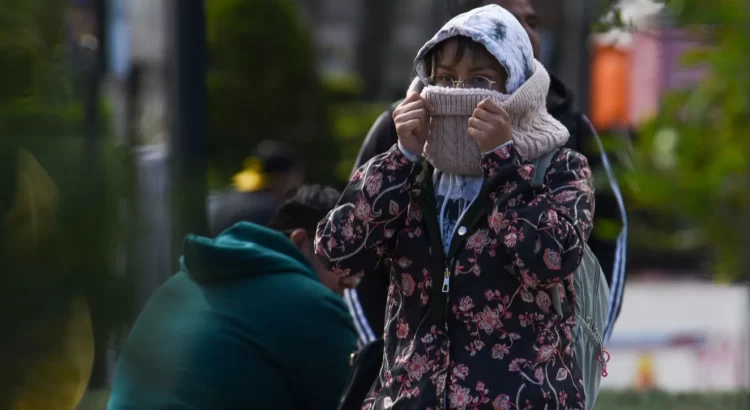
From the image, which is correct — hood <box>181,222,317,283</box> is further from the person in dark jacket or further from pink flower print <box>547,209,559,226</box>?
pink flower print <box>547,209,559,226</box>

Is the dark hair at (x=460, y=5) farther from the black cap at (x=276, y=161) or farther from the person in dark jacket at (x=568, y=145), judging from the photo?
the black cap at (x=276, y=161)

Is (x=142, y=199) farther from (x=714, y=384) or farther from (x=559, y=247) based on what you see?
(x=714, y=384)

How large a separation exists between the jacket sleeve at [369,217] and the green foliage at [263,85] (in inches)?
328

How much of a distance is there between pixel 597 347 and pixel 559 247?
410 mm

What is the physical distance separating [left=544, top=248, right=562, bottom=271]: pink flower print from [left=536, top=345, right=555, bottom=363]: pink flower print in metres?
0.17

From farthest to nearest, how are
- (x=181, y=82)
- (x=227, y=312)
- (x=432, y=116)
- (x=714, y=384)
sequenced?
(x=714, y=384) → (x=181, y=82) → (x=227, y=312) → (x=432, y=116)

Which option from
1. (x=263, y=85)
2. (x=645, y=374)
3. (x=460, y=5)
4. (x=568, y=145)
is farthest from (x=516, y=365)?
(x=263, y=85)

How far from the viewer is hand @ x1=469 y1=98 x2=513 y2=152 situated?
203cm

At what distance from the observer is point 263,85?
11.2m

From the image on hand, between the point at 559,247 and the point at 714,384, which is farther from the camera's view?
the point at 714,384

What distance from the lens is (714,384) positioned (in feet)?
28.4

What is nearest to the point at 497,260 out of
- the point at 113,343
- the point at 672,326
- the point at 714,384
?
the point at 113,343

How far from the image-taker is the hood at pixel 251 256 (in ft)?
8.62

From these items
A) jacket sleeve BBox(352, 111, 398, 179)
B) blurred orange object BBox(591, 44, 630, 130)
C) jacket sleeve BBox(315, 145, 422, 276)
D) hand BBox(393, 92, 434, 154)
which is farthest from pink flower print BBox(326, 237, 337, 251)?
blurred orange object BBox(591, 44, 630, 130)
